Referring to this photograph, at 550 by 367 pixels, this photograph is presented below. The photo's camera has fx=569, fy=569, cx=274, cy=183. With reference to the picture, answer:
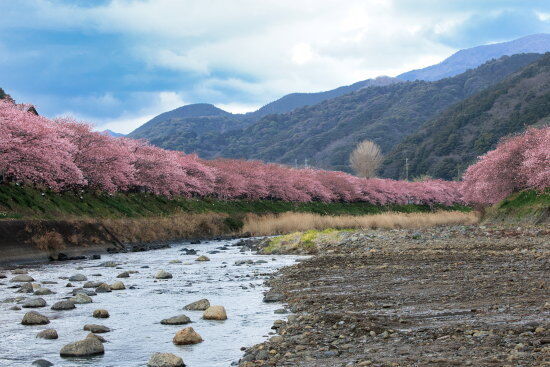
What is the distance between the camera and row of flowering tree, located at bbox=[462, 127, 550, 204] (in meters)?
44.7

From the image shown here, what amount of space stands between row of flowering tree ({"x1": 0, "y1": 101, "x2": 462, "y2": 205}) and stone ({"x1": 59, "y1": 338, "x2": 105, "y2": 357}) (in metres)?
33.1

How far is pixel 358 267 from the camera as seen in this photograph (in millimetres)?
23188

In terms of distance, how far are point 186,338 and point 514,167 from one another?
4552cm

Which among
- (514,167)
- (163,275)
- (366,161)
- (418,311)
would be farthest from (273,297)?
(366,161)

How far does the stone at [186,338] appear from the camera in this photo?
36.9 ft

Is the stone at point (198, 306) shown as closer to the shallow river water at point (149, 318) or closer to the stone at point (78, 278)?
the shallow river water at point (149, 318)

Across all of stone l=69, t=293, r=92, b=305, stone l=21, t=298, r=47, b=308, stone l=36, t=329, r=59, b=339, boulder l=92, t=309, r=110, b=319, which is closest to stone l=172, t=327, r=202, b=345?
stone l=36, t=329, r=59, b=339

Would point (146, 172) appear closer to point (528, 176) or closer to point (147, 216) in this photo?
point (147, 216)

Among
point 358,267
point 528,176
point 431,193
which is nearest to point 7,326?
point 358,267

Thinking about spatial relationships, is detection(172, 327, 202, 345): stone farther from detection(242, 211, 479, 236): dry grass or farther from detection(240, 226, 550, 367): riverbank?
detection(242, 211, 479, 236): dry grass

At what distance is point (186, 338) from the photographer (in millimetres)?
11250

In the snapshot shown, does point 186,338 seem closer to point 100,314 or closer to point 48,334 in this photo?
point 48,334

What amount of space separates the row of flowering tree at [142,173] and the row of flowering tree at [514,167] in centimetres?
2203

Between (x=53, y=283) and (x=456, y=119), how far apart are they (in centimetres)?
19313
